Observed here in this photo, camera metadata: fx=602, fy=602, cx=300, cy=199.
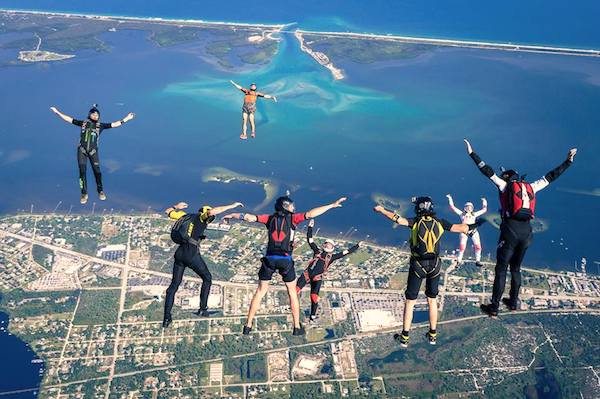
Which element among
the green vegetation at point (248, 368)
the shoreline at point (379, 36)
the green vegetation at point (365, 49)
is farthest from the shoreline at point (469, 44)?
the green vegetation at point (248, 368)

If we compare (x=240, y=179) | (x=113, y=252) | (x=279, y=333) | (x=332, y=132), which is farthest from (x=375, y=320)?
(x=332, y=132)

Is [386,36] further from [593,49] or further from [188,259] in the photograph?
[188,259]

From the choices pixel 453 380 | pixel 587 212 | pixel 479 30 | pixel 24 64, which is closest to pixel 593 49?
pixel 479 30

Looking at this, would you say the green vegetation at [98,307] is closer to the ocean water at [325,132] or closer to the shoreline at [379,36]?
the ocean water at [325,132]

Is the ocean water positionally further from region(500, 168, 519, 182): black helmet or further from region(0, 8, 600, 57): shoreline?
region(500, 168, 519, 182): black helmet

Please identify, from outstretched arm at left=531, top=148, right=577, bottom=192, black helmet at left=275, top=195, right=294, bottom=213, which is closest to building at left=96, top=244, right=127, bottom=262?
black helmet at left=275, top=195, right=294, bottom=213
